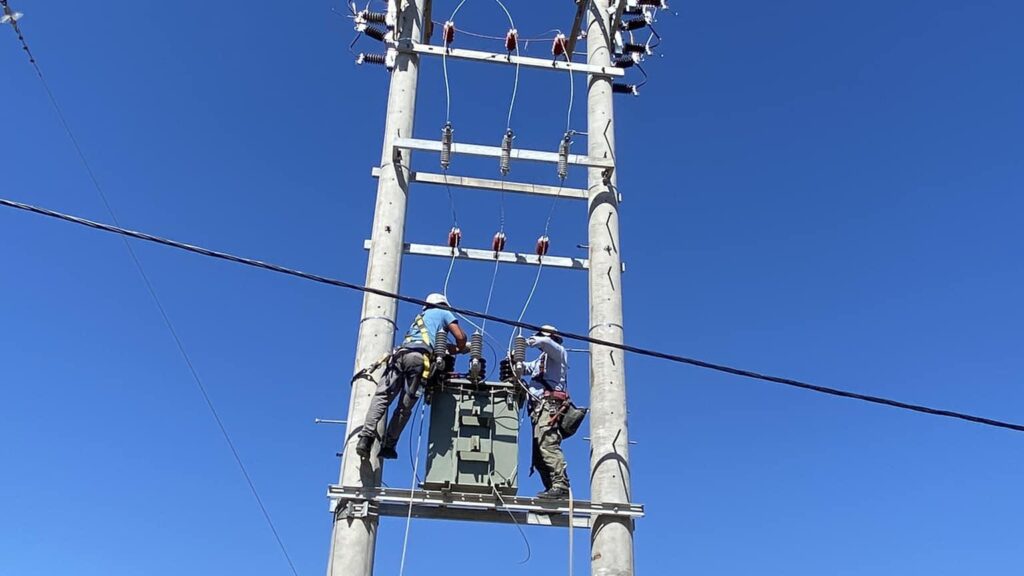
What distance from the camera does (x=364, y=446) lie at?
7.53 metres

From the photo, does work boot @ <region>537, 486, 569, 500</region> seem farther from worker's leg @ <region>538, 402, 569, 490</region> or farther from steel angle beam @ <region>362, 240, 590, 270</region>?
steel angle beam @ <region>362, 240, 590, 270</region>

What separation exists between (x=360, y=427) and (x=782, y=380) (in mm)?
3438

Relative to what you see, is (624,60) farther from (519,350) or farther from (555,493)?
(555,493)

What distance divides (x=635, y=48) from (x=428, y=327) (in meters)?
4.39

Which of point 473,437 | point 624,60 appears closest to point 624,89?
point 624,60

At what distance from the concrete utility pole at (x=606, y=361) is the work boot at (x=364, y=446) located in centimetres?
189

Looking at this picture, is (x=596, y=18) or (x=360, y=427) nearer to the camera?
(x=360, y=427)

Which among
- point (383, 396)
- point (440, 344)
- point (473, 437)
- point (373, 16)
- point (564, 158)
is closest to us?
point (383, 396)

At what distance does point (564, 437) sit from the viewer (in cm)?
827

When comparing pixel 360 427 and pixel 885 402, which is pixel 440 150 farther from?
pixel 885 402

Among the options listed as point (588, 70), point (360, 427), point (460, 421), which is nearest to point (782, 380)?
point (460, 421)

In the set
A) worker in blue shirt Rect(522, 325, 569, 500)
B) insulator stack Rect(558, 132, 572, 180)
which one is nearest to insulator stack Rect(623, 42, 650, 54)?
insulator stack Rect(558, 132, 572, 180)

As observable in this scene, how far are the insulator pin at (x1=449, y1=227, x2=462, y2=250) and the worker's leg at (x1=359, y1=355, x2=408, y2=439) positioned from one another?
161cm

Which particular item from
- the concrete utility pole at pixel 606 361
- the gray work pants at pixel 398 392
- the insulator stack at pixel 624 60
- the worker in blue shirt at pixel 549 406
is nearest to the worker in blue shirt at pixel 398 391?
the gray work pants at pixel 398 392
